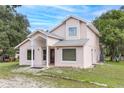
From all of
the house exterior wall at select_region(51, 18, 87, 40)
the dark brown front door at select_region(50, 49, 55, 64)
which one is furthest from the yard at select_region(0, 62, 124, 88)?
the house exterior wall at select_region(51, 18, 87, 40)

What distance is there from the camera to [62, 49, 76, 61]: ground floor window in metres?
13.6

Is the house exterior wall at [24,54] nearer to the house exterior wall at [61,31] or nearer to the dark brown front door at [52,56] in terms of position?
the dark brown front door at [52,56]

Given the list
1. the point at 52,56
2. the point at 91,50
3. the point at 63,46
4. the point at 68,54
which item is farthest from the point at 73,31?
the point at 52,56

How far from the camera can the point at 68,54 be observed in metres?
13.7

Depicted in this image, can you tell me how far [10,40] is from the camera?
10.5 metres

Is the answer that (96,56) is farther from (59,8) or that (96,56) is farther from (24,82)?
(24,82)

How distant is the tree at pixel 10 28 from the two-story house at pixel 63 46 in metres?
2.55

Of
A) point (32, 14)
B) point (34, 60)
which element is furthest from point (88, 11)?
point (34, 60)

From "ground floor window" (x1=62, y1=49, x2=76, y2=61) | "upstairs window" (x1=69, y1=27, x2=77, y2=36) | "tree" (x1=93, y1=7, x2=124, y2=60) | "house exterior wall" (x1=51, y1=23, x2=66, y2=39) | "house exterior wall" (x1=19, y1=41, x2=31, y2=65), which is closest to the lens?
"house exterior wall" (x1=19, y1=41, x2=31, y2=65)

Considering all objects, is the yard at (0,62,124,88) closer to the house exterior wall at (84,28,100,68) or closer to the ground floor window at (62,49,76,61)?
the house exterior wall at (84,28,100,68)

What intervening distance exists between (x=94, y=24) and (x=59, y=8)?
13.9 ft

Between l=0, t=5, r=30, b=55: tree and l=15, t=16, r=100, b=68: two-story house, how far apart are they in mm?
2550

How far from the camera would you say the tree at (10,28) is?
9727 millimetres

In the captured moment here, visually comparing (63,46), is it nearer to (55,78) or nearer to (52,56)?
(52,56)
